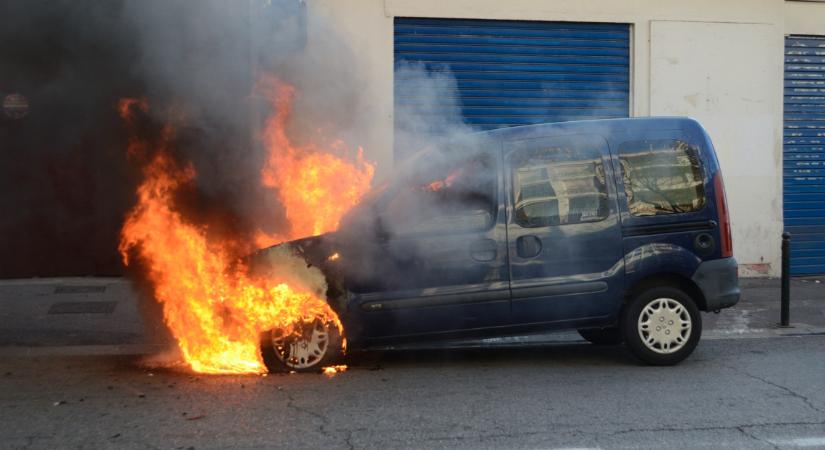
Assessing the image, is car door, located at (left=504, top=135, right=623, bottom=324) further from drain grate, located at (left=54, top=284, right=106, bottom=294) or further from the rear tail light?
drain grate, located at (left=54, top=284, right=106, bottom=294)

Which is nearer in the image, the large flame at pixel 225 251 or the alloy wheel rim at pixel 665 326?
the large flame at pixel 225 251

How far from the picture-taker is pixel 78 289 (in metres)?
10.3

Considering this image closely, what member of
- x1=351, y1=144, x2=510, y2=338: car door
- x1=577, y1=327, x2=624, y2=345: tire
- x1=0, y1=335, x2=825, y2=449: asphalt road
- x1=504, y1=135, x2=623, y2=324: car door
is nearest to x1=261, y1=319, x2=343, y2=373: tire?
x1=0, y1=335, x2=825, y2=449: asphalt road

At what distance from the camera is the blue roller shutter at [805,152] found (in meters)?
12.1

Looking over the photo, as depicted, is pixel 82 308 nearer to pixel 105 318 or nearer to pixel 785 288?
pixel 105 318

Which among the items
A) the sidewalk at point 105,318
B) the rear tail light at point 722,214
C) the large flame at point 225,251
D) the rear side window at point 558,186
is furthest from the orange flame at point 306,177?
the rear tail light at point 722,214

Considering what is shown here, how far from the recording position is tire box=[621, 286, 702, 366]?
641cm

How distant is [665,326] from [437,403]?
2.12 metres

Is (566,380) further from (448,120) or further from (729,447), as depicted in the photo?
(448,120)

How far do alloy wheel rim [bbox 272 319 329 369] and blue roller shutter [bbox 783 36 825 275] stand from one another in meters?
8.61

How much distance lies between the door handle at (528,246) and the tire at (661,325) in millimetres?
912

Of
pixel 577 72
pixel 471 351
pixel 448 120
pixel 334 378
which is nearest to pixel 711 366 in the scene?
pixel 471 351

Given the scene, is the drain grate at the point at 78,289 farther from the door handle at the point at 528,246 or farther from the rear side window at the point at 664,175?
the rear side window at the point at 664,175

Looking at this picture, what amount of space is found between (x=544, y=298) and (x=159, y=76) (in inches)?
149
